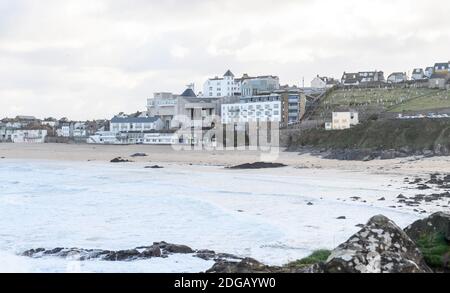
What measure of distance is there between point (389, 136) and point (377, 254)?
157 feet

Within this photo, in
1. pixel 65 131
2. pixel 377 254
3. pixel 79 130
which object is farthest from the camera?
pixel 65 131

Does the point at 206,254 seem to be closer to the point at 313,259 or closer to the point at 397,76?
the point at 313,259

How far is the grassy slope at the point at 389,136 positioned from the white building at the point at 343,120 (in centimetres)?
197

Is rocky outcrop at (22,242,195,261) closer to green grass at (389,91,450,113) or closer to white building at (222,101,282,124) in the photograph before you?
green grass at (389,91,450,113)

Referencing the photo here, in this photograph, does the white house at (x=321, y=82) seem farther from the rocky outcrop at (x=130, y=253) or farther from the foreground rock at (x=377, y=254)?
the foreground rock at (x=377, y=254)

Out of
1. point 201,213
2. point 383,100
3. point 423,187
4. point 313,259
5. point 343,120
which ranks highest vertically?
point 383,100

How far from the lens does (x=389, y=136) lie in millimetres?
51844

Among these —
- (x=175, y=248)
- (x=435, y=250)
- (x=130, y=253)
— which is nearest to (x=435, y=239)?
(x=435, y=250)

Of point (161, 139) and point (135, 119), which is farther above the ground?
point (135, 119)

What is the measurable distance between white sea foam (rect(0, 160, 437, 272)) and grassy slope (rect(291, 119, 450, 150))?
18.3 metres

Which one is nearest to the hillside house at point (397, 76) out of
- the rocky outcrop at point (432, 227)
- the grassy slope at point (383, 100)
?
the grassy slope at point (383, 100)

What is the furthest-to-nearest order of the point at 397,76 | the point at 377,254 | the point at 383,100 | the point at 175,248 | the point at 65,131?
the point at 65,131 < the point at 397,76 < the point at 383,100 < the point at 175,248 < the point at 377,254

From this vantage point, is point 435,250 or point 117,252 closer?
point 435,250
